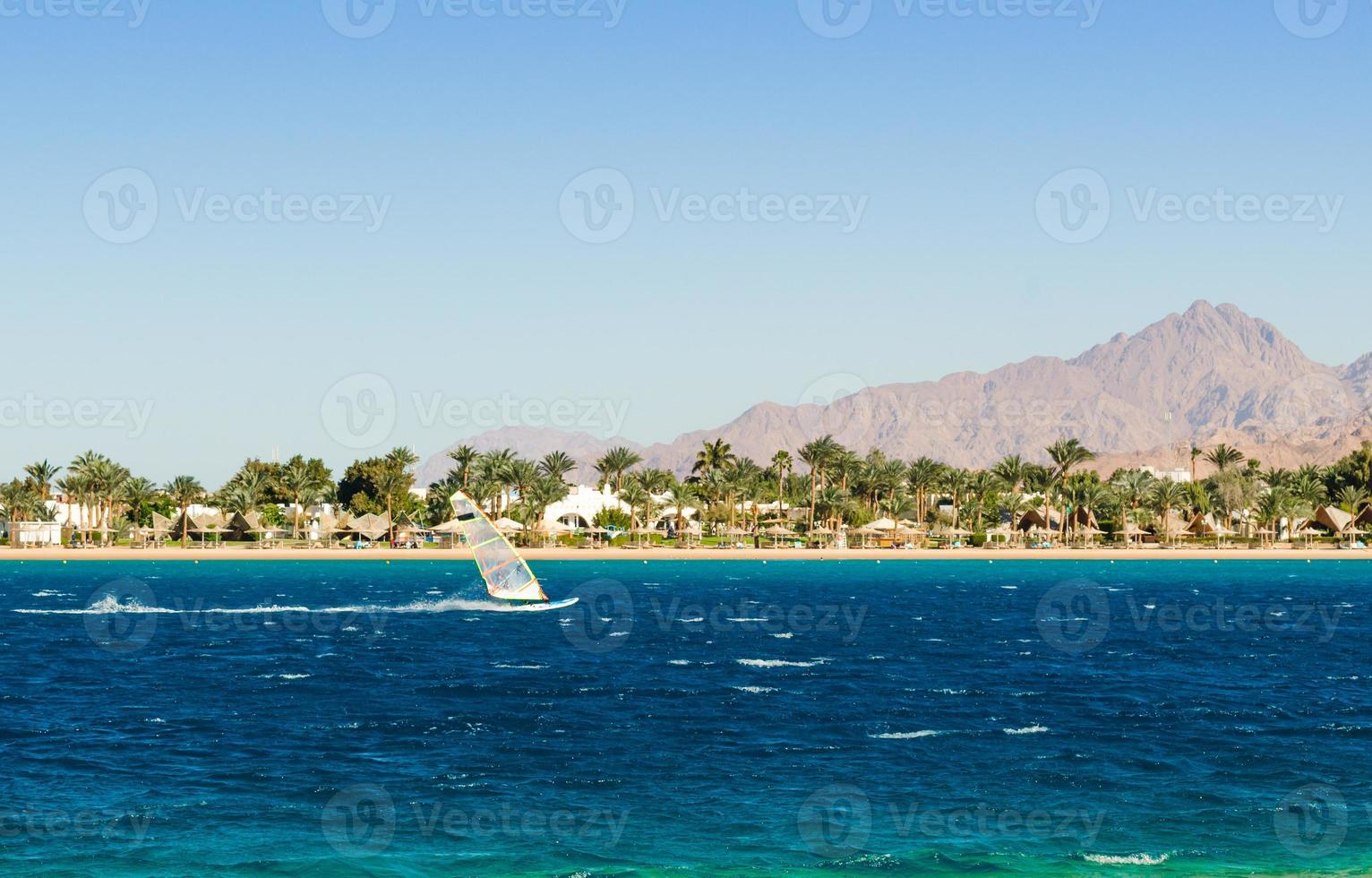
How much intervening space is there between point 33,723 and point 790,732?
23.4 meters

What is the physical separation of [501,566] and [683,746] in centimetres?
6214

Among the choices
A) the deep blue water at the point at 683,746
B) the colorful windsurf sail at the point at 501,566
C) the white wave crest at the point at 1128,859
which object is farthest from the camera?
the colorful windsurf sail at the point at 501,566

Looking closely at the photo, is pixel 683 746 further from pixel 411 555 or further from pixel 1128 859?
pixel 411 555

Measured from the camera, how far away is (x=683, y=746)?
123ft

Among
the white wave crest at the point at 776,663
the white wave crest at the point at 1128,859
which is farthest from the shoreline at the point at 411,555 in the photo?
the white wave crest at the point at 1128,859

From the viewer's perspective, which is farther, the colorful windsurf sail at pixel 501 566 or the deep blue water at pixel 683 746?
the colorful windsurf sail at pixel 501 566

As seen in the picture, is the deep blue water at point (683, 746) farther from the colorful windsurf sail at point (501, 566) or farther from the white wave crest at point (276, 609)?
the white wave crest at point (276, 609)

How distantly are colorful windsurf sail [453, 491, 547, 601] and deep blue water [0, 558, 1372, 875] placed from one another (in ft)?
27.2

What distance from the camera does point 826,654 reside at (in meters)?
62.9

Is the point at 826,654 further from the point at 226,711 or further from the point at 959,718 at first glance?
the point at 226,711

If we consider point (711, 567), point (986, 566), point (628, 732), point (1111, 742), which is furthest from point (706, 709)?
point (986, 566)

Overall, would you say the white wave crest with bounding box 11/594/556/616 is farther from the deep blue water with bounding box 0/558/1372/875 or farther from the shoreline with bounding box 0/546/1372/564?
the shoreline with bounding box 0/546/1372/564

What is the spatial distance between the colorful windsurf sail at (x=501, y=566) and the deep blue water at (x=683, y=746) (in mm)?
8306

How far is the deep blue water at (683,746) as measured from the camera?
1058 inches
